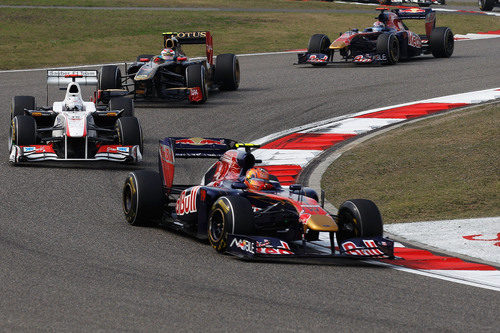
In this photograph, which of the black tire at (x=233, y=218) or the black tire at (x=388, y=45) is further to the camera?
the black tire at (x=388, y=45)

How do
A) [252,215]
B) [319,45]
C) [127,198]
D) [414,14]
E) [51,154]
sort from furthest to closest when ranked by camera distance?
1. [414,14]
2. [319,45]
3. [51,154]
4. [127,198]
5. [252,215]

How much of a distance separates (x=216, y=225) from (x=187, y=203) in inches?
30.0

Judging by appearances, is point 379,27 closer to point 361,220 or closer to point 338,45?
point 338,45

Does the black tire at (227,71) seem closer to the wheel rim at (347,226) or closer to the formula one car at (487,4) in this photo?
the wheel rim at (347,226)

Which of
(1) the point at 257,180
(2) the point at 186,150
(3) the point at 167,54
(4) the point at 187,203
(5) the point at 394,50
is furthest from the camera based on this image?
(5) the point at 394,50

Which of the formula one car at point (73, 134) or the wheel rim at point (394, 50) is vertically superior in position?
the wheel rim at point (394, 50)

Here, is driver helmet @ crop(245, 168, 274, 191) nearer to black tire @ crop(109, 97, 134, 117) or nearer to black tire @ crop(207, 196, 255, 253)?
black tire @ crop(207, 196, 255, 253)

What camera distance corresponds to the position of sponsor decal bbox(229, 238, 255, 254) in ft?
32.6

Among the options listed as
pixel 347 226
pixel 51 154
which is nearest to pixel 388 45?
pixel 51 154

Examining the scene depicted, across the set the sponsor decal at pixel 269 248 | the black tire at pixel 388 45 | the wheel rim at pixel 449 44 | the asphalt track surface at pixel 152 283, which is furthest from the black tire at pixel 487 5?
the sponsor decal at pixel 269 248

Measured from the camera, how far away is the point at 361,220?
1036 cm

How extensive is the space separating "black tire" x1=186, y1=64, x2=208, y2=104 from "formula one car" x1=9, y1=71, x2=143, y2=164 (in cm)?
537

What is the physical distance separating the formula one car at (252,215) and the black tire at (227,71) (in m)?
13.4

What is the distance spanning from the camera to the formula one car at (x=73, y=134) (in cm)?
1636
